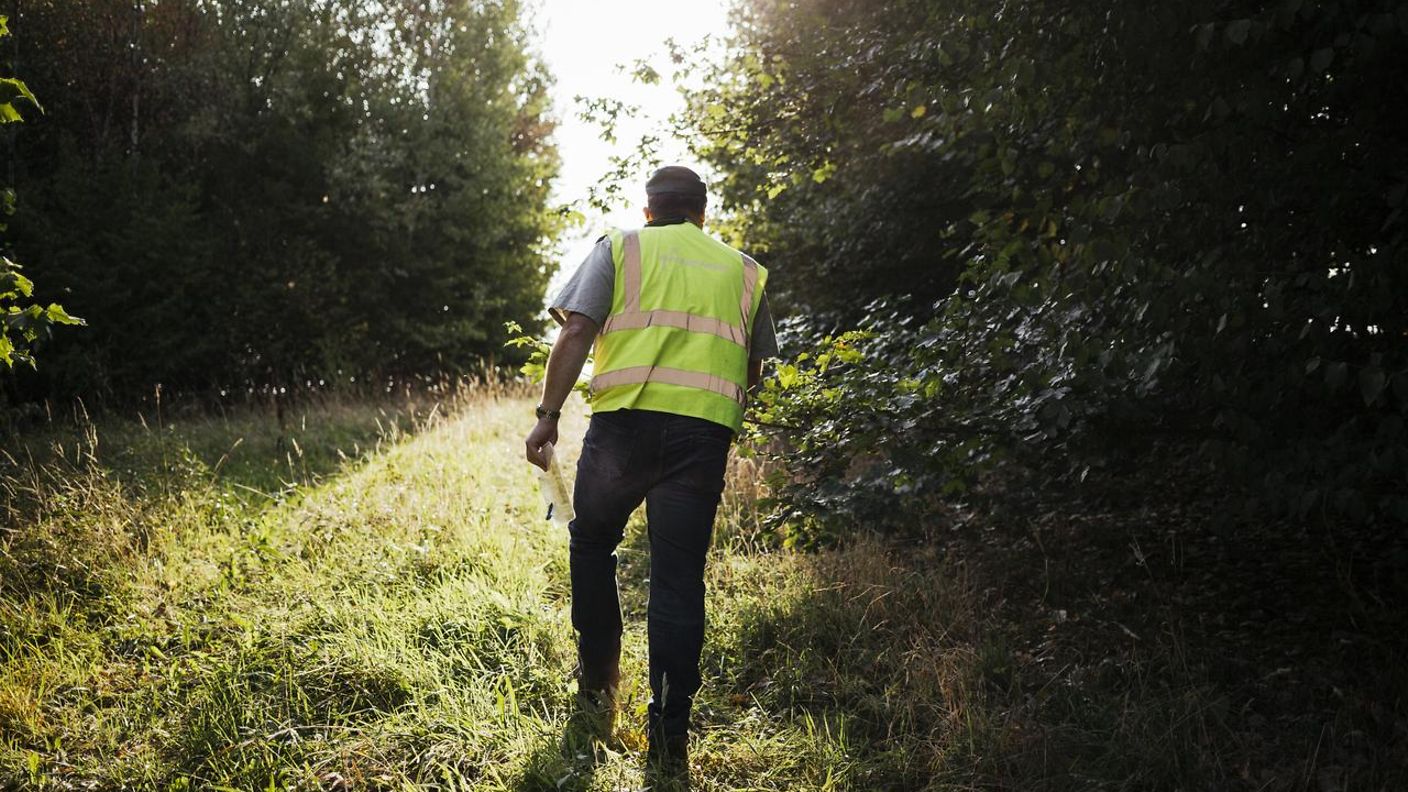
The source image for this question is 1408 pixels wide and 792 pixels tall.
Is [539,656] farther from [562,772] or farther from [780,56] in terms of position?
[780,56]

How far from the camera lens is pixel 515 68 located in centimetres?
1984

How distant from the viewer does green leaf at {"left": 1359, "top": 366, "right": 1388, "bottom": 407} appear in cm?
255

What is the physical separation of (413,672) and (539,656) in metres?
0.57

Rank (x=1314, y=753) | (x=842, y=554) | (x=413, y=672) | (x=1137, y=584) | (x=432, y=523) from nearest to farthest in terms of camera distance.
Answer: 1. (x=1314, y=753)
2. (x=413, y=672)
3. (x=1137, y=584)
4. (x=842, y=554)
5. (x=432, y=523)

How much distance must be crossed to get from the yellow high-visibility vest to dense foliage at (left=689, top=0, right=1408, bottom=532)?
1.08 metres

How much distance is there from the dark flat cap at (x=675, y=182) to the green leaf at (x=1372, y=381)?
214 cm

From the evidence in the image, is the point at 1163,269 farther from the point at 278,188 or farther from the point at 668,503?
the point at 278,188

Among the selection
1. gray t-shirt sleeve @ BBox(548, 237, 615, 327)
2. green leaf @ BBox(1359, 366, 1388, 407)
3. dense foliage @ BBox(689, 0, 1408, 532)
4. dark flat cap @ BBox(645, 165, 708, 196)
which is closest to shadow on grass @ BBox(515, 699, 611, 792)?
gray t-shirt sleeve @ BBox(548, 237, 615, 327)

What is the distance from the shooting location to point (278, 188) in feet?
55.0

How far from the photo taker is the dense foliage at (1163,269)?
2967 millimetres

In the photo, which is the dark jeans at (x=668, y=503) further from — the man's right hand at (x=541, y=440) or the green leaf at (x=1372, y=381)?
the green leaf at (x=1372, y=381)

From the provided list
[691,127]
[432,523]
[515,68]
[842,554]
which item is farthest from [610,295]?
[515,68]

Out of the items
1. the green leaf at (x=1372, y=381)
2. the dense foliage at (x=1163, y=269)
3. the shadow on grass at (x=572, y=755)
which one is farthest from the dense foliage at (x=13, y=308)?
the green leaf at (x=1372, y=381)

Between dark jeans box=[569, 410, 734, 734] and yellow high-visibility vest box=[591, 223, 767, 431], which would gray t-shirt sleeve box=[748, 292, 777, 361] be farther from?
dark jeans box=[569, 410, 734, 734]
